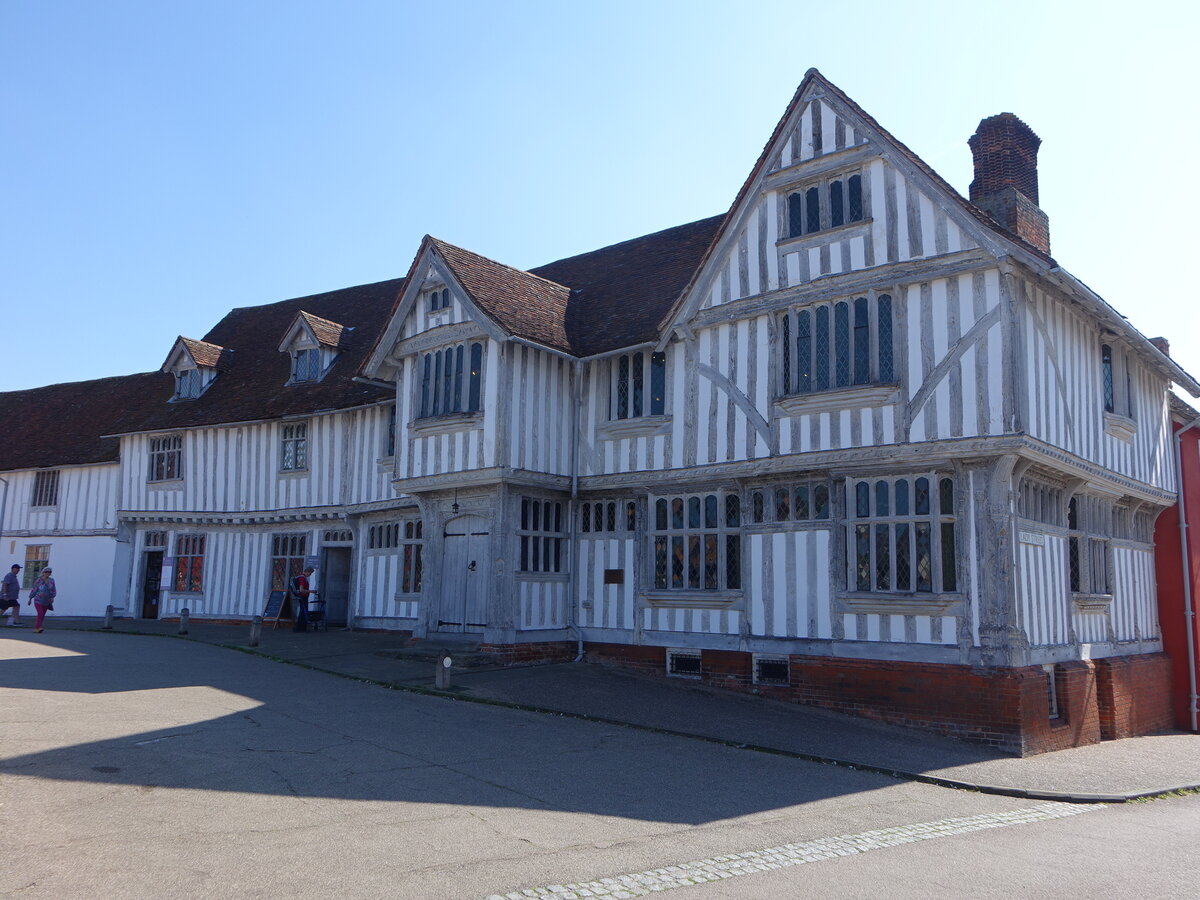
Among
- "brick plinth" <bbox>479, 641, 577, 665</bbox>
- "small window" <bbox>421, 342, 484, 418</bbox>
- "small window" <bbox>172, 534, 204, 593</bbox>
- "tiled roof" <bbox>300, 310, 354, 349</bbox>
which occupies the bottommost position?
"brick plinth" <bbox>479, 641, 577, 665</bbox>

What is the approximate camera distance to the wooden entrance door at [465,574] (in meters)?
A: 18.0

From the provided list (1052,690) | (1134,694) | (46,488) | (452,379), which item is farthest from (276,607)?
(1134,694)

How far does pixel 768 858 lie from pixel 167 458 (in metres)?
25.4

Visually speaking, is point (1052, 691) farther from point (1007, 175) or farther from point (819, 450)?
point (1007, 175)

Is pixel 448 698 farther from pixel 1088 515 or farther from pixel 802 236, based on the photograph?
pixel 1088 515

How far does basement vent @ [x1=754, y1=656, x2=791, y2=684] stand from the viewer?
15.4 metres

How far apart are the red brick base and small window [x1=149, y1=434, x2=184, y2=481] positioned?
17027 millimetres

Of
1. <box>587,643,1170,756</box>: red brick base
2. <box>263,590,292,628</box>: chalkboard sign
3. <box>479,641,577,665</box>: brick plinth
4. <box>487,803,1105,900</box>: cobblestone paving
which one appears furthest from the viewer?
<box>263,590,292,628</box>: chalkboard sign

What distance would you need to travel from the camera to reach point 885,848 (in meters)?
7.92

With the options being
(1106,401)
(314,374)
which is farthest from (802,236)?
(314,374)

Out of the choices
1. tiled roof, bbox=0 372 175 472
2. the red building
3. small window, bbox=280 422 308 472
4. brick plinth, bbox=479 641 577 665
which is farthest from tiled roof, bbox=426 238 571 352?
tiled roof, bbox=0 372 175 472

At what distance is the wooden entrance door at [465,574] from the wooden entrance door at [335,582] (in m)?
7.45

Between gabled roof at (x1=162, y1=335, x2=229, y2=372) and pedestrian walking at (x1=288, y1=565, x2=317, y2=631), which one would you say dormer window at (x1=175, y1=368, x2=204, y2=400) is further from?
pedestrian walking at (x1=288, y1=565, x2=317, y2=631)

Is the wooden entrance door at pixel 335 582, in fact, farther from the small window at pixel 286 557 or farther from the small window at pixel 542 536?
the small window at pixel 542 536
